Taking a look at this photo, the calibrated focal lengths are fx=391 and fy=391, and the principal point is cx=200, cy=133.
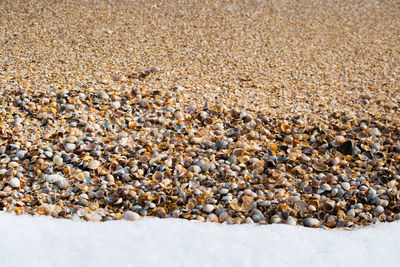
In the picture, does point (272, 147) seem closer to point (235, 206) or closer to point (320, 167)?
point (320, 167)

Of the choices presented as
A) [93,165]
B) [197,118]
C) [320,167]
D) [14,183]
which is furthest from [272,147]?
[14,183]

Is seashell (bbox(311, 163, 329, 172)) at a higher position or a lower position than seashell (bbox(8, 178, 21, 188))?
higher

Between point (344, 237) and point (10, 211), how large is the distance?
1.70 m

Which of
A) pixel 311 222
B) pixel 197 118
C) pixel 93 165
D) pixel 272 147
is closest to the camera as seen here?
pixel 311 222

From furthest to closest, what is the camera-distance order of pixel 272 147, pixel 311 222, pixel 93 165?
pixel 272 147 < pixel 93 165 < pixel 311 222

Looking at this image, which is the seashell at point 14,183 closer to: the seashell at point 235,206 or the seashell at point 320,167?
the seashell at point 235,206

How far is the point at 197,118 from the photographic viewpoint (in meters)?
Answer: 2.82

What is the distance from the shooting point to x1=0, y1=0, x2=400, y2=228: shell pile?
7.07 feet

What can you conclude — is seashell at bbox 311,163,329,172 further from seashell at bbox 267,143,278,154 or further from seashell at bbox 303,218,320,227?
seashell at bbox 303,218,320,227

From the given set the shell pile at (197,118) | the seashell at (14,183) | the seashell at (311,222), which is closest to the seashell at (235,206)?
the shell pile at (197,118)

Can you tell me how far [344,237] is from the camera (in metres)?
1.95

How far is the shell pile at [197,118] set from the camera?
2.16 meters

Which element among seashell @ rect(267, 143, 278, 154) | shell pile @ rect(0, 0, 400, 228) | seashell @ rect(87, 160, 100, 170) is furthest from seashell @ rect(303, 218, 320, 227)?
seashell @ rect(87, 160, 100, 170)

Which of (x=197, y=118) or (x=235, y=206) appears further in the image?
(x=197, y=118)
